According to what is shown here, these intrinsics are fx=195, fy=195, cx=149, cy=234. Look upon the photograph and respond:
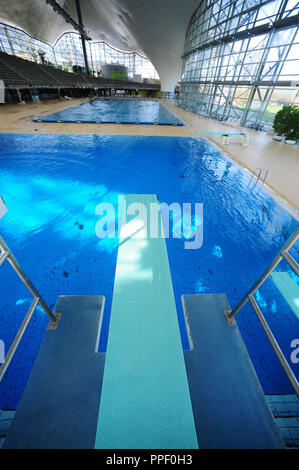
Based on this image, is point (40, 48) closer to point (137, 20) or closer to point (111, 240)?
point (137, 20)

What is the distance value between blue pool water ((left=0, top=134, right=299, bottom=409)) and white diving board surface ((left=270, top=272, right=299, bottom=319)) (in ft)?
1.41

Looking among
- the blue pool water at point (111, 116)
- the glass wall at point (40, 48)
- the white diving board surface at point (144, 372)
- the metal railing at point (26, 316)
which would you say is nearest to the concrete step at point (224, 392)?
the white diving board surface at point (144, 372)

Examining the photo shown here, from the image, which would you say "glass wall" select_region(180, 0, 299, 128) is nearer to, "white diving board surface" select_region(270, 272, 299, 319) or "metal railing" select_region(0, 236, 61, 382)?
"white diving board surface" select_region(270, 272, 299, 319)

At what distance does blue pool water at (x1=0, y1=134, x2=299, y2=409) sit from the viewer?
8.29ft

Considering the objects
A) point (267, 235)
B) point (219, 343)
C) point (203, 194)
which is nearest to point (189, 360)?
point (219, 343)

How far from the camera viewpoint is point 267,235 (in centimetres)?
415

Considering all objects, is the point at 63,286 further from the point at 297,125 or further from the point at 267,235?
the point at 297,125

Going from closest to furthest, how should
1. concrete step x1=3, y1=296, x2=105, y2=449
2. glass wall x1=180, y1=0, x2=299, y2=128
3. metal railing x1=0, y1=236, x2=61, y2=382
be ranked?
metal railing x1=0, y1=236, x2=61, y2=382 → concrete step x1=3, y1=296, x2=105, y2=449 → glass wall x1=180, y1=0, x2=299, y2=128

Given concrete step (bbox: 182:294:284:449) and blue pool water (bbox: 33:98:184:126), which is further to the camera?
blue pool water (bbox: 33:98:184:126)

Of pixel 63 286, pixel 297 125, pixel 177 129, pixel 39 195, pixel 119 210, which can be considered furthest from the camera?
pixel 177 129

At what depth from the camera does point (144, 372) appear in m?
1.53

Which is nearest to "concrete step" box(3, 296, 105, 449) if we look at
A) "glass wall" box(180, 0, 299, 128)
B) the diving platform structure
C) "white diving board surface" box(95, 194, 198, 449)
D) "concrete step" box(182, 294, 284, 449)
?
the diving platform structure

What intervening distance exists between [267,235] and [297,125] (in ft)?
27.9

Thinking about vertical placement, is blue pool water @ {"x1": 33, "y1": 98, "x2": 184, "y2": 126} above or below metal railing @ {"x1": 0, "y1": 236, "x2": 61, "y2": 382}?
above
